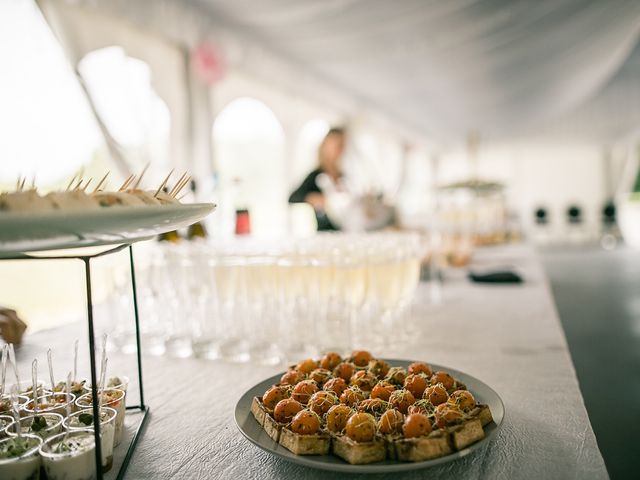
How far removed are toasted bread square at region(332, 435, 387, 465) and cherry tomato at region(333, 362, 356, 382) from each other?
0.23 meters

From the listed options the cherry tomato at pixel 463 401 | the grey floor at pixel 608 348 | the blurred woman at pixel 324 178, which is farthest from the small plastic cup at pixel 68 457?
the blurred woman at pixel 324 178

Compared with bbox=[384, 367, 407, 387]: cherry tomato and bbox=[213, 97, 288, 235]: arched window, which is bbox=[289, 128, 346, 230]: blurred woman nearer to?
bbox=[213, 97, 288, 235]: arched window

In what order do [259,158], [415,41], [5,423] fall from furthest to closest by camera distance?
[259,158], [415,41], [5,423]

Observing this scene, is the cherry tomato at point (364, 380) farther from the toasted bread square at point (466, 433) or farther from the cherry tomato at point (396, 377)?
the toasted bread square at point (466, 433)

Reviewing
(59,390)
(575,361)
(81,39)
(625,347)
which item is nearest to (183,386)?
(59,390)

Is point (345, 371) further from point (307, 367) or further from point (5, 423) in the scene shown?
point (5, 423)

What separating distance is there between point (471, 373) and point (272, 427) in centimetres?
52

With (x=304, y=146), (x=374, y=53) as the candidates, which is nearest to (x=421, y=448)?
(x=374, y=53)

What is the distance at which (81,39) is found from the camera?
2.61m

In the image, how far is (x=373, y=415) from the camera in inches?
26.9

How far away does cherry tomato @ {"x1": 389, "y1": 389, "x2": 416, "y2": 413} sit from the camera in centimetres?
70

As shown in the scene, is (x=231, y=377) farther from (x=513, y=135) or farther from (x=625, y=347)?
(x=513, y=135)

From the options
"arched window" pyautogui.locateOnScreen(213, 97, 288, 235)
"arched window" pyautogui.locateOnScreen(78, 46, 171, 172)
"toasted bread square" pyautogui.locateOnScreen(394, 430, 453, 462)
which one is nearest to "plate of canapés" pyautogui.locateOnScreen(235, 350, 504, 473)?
"toasted bread square" pyautogui.locateOnScreen(394, 430, 453, 462)

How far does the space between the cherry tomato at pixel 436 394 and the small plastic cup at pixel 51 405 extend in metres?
0.52
